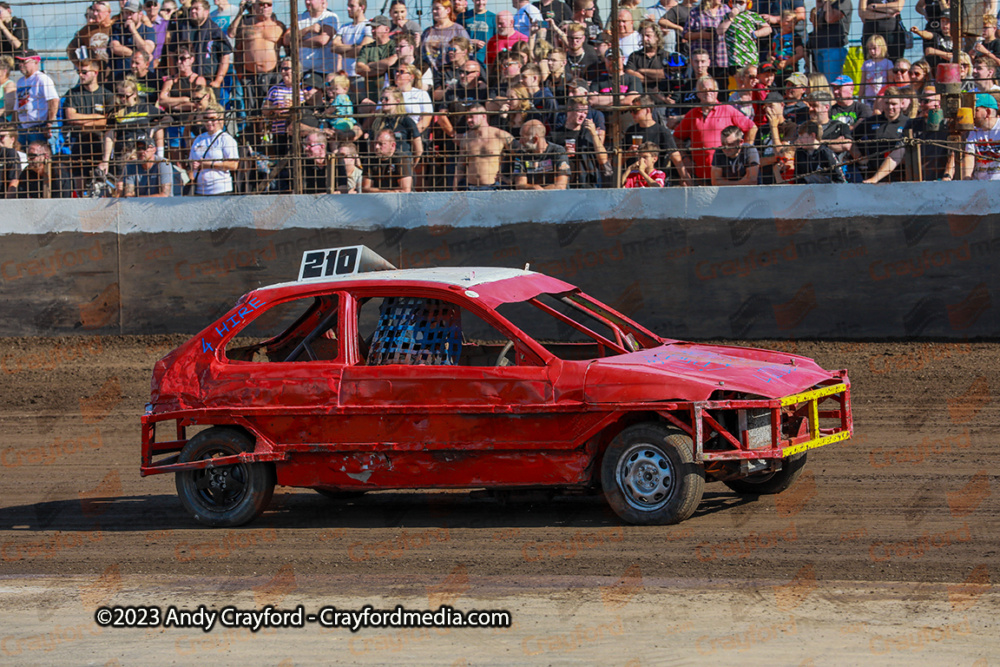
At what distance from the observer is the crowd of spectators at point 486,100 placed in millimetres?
11797

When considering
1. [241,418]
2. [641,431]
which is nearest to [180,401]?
[241,418]

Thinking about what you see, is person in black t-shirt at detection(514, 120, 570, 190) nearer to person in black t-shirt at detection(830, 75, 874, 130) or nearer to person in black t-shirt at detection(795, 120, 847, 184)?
person in black t-shirt at detection(795, 120, 847, 184)

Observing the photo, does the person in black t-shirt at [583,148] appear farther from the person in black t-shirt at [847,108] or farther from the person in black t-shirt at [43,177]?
the person in black t-shirt at [43,177]

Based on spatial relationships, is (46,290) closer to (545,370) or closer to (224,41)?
(224,41)

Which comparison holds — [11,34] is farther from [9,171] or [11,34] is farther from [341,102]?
[341,102]

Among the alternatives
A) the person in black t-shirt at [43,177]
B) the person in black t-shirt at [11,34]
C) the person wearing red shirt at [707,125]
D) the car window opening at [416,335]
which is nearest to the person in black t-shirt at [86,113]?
the person in black t-shirt at [43,177]

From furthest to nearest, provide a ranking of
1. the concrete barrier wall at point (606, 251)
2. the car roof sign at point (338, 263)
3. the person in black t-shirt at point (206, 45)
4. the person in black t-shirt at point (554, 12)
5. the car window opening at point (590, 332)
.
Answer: the person in black t-shirt at point (206, 45), the person in black t-shirt at point (554, 12), the concrete barrier wall at point (606, 251), the car roof sign at point (338, 263), the car window opening at point (590, 332)

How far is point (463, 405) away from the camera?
643cm

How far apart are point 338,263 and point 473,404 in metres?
1.48

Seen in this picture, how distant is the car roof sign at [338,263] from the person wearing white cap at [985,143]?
684 centimetres

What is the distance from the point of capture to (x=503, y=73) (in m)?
12.4

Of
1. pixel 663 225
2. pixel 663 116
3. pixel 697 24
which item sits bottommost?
pixel 663 225

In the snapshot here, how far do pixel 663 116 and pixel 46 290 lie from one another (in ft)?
23.1

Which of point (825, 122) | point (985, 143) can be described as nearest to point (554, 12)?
point (825, 122)
